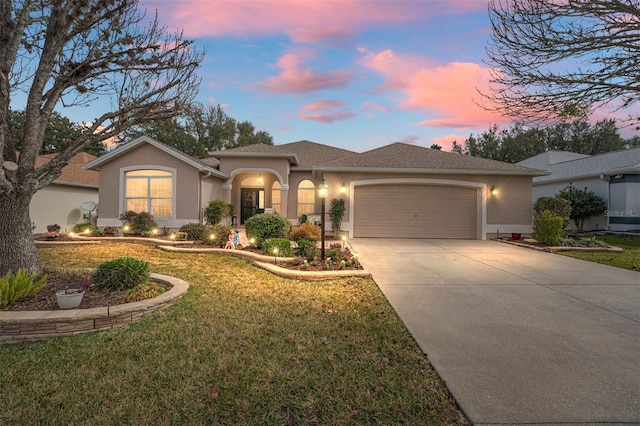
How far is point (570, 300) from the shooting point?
194 inches

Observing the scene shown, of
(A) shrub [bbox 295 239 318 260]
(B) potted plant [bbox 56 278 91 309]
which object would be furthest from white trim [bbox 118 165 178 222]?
(B) potted plant [bbox 56 278 91 309]

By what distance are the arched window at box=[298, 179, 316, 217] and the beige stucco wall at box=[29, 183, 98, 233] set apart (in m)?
10.4

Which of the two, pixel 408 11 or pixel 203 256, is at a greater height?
pixel 408 11

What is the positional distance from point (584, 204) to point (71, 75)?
20503mm

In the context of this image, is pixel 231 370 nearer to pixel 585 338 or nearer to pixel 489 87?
pixel 585 338

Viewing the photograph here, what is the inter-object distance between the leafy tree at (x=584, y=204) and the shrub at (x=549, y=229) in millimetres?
6545

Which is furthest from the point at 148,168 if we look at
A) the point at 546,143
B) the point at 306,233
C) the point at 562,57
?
the point at 546,143

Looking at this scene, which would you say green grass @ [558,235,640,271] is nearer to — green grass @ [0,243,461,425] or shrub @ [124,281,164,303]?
green grass @ [0,243,461,425]

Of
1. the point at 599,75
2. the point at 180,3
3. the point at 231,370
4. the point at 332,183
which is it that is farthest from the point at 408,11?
the point at 231,370

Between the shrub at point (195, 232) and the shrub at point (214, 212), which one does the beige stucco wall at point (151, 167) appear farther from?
the shrub at point (195, 232)

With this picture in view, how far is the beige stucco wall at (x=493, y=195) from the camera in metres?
12.9

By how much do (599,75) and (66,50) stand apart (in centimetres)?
932

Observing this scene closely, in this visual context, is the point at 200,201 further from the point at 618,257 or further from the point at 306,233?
the point at 618,257

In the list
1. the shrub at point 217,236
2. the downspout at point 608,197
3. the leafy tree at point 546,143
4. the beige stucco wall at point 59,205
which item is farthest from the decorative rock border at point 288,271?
the leafy tree at point 546,143
